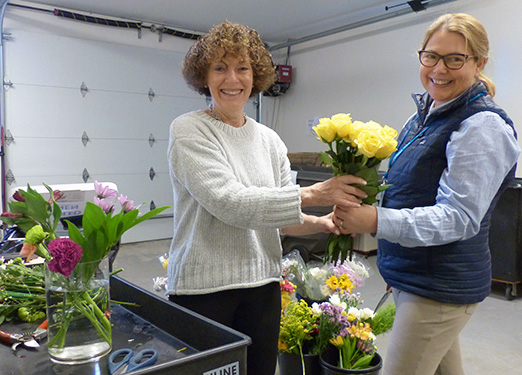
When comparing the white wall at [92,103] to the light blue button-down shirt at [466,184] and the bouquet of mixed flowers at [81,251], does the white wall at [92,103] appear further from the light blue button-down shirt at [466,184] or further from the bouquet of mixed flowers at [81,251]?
the light blue button-down shirt at [466,184]

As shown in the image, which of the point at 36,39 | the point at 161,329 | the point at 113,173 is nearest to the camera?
the point at 161,329

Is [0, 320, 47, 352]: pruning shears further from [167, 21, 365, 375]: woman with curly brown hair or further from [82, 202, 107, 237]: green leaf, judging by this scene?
[167, 21, 365, 375]: woman with curly brown hair

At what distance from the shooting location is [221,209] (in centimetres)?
133

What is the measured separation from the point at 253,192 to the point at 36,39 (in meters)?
5.17

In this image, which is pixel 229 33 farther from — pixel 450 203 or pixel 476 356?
A: pixel 476 356

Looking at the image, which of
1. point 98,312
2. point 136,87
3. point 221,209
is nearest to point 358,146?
point 221,209

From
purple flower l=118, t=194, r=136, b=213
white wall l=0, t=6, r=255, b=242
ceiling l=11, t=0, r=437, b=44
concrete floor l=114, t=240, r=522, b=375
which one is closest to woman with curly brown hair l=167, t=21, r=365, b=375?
purple flower l=118, t=194, r=136, b=213

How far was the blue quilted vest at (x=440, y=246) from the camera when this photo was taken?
1339mm

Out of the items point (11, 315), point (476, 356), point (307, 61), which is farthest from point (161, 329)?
point (307, 61)

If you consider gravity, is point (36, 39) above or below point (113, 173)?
above

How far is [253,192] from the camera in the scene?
1336 millimetres

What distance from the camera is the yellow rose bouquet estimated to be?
1316mm

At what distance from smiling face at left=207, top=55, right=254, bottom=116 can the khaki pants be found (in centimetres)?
83

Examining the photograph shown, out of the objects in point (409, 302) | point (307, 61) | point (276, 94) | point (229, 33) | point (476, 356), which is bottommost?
point (476, 356)
